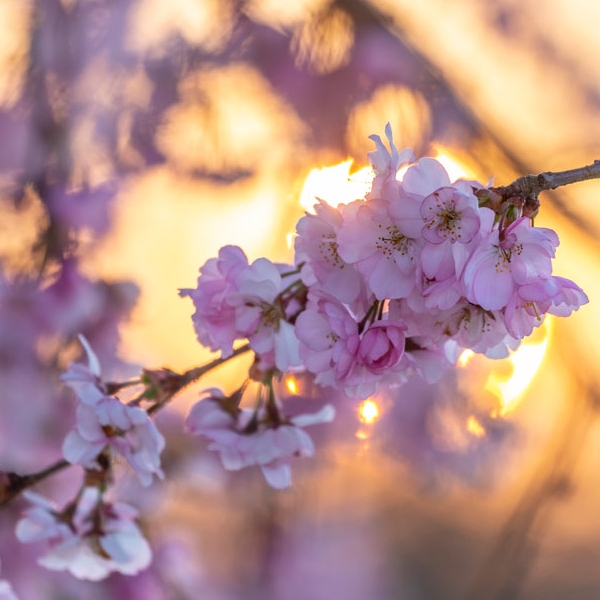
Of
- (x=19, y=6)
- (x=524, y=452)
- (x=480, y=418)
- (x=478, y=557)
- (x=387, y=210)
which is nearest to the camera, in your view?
(x=387, y=210)

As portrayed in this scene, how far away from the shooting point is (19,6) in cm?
97

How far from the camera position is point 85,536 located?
0.49 metres

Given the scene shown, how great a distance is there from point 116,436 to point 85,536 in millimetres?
111

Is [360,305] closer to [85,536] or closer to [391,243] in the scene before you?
[391,243]

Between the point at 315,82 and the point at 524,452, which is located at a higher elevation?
the point at 315,82

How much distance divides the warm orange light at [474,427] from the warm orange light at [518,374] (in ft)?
0.13

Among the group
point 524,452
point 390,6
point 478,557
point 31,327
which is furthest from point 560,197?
point 478,557

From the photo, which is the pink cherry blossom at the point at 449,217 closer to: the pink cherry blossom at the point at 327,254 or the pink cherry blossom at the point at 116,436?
the pink cherry blossom at the point at 327,254

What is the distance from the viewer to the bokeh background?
1.01 m

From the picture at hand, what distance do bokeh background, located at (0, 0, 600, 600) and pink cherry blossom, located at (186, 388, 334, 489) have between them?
433 millimetres

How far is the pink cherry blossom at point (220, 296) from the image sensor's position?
40 cm

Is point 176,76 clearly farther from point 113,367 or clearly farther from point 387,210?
point 387,210

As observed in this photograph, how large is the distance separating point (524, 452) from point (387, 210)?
129 centimetres

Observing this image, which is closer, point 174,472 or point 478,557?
point 174,472
